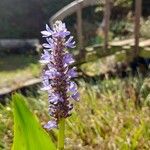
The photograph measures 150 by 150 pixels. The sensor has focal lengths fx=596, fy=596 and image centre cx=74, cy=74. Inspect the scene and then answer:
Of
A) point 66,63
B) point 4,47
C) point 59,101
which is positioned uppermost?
point 66,63

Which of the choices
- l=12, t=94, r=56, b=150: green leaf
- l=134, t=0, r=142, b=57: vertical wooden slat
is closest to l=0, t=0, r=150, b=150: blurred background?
l=134, t=0, r=142, b=57: vertical wooden slat

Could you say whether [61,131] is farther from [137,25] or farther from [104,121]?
[137,25]

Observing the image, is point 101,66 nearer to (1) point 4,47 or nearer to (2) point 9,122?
(2) point 9,122

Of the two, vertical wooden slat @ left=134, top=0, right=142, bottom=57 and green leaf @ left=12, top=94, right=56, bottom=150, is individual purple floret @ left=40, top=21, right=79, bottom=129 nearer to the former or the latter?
green leaf @ left=12, top=94, right=56, bottom=150

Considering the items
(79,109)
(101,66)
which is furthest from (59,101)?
(101,66)

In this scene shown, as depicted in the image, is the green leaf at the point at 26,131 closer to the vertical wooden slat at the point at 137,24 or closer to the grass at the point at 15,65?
the vertical wooden slat at the point at 137,24
